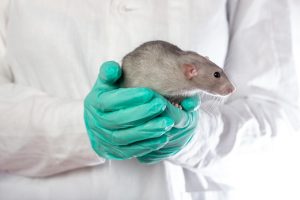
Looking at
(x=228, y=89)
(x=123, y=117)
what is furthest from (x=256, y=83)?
(x=123, y=117)

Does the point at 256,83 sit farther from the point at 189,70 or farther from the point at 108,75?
the point at 108,75

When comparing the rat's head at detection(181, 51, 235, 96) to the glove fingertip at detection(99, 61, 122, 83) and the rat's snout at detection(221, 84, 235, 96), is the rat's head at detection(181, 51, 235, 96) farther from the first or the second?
the glove fingertip at detection(99, 61, 122, 83)

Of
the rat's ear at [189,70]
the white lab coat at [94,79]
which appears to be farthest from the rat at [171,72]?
the white lab coat at [94,79]

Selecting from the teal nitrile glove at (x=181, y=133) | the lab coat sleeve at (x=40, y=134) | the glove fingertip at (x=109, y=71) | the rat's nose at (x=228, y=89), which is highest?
the glove fingertip at (x=109, y=71)

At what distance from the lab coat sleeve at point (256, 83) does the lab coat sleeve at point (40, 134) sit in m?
0.24

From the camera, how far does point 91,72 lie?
3.19ft

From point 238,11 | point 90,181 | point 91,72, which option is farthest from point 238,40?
point 90,181

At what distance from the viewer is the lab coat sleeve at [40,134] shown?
0.88 metres

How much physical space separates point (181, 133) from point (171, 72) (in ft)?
0.34

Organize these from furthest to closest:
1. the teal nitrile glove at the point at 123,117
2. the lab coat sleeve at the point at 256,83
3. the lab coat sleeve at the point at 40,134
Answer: the lab coat sleeve at the point at 256,83
the lab coat sleeve at the point at 40,134
the teal nitrile glove at the point at 123,117

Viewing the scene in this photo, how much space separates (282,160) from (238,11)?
0.38m

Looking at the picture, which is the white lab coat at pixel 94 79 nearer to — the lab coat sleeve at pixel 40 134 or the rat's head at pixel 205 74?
the lab coat sleeve at pixel 40 134

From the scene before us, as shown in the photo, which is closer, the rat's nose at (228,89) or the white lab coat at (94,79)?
the rat's nose at (228,89)

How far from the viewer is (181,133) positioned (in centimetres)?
80
